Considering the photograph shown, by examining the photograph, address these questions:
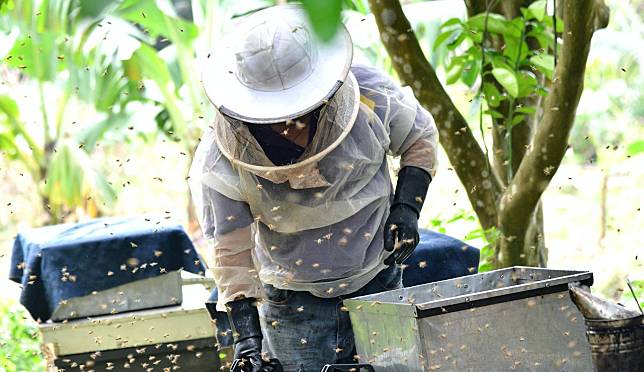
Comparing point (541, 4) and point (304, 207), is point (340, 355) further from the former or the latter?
point (541, 4)

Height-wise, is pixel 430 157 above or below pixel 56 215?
above

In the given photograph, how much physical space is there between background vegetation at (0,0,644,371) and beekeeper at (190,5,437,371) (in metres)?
0.82

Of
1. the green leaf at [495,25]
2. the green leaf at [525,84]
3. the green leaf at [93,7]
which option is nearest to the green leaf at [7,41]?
the green leaf at [495,25]

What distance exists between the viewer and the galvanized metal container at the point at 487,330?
182 cm

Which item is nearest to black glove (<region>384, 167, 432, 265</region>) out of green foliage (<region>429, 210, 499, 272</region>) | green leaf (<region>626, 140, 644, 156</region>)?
green foliage (<region>429, 210, 499, 272</region>)

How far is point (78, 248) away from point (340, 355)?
4.86 feet

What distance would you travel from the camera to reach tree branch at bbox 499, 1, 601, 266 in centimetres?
284

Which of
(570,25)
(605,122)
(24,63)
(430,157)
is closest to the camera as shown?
(430,157)

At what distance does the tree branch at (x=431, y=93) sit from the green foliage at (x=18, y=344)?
248 cm

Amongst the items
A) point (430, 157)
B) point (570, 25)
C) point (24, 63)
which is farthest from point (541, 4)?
point (24, 63)

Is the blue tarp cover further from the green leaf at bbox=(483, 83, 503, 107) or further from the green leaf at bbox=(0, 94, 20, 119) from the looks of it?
the green leaf at bbox=(0, 94, 20, 119)

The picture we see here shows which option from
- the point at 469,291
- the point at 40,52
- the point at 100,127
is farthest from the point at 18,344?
the point at 469,291

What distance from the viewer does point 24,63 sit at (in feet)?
20.0

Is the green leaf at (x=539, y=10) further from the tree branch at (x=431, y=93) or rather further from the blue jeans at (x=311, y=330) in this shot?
the blue jeans at (x=311, y=330)
